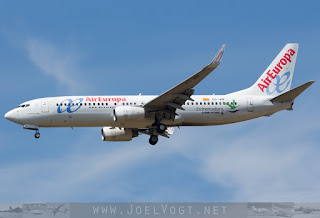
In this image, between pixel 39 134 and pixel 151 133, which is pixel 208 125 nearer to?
pixel 151 133

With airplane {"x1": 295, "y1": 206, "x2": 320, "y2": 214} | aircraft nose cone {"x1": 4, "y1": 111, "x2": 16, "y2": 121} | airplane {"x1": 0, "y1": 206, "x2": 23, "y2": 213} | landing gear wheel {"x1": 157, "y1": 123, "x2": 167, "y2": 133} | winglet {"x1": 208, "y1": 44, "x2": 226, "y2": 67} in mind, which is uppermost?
winglet {"x1": 208, "y1": 44, "x2": 226, "y2": 67}

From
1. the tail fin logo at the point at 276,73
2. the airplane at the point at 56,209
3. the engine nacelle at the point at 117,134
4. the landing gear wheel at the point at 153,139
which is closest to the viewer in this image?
the airplane at the point at 56,209

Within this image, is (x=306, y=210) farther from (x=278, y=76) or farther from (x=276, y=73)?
(x=276, y=73)

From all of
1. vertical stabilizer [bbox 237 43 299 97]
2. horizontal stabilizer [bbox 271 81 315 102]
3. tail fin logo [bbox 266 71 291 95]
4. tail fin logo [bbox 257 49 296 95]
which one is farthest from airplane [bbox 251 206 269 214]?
tail fin logo [bbox 266 71 291 95]

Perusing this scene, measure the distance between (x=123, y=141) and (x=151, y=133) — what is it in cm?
291

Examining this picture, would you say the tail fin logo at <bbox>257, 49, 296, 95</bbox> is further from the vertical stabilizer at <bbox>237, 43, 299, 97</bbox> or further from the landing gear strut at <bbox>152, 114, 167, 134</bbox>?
the landing gear strut at <bbox>152, 114, 167, 134</bbox>

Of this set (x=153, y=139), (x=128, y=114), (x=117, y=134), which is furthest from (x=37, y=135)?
(x=153, y=139)

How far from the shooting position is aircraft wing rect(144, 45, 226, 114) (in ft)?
185

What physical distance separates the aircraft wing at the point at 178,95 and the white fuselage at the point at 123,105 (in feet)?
3.69

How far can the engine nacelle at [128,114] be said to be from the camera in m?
60.0

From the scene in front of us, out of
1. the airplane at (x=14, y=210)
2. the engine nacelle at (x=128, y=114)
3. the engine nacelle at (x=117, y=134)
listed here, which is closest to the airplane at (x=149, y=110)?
the engine nacelle at (x=128, y=114)

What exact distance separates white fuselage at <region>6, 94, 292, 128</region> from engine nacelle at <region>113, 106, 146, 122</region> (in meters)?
0.49

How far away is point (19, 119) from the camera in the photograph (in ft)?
205

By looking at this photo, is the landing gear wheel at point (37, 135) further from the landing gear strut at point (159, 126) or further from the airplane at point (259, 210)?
the airplane at point (259, 210)
